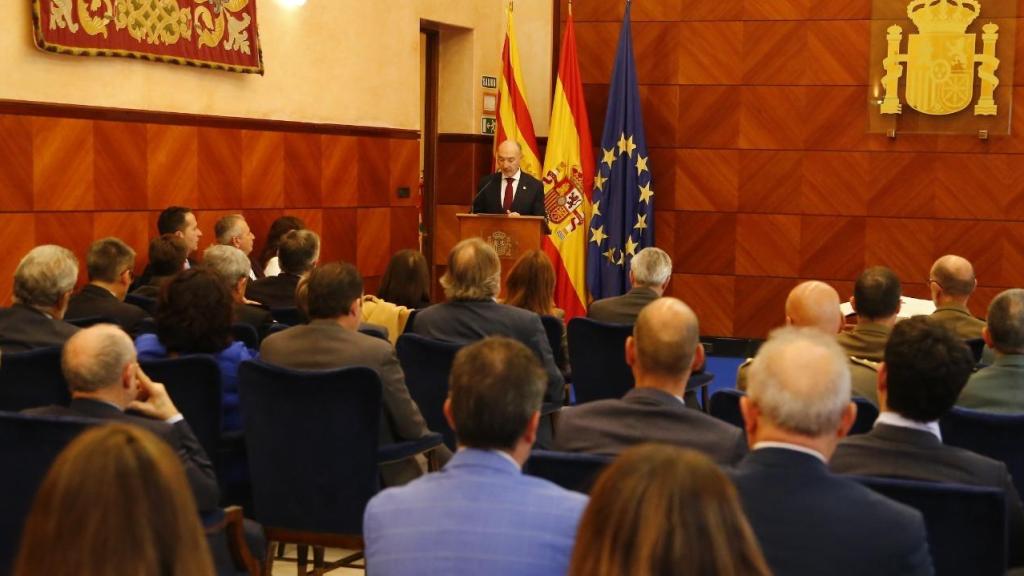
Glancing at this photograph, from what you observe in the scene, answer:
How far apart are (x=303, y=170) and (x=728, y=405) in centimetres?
637

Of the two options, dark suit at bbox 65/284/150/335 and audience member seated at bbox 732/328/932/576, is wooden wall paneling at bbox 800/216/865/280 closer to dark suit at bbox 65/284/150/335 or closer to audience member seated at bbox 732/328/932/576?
dark suit at bbox 65/284/150/335

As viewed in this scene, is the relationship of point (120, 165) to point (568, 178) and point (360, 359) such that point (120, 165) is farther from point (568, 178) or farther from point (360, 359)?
point (568, 178)

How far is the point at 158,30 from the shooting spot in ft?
26.8

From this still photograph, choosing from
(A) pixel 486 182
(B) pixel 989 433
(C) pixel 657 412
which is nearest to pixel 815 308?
(B) pixel 989 433

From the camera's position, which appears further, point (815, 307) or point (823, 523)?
point (815, 307)

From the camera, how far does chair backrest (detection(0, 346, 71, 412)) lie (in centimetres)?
424

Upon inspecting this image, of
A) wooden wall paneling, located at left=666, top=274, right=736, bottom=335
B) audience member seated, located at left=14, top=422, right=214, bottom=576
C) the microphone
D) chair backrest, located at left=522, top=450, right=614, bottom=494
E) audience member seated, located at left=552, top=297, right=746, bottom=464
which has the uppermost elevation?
the microphone

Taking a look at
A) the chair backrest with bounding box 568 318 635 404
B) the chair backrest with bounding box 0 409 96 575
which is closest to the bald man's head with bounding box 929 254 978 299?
the chair backrest with bounding box 568 318 635 404

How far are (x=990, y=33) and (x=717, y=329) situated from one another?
3.46m

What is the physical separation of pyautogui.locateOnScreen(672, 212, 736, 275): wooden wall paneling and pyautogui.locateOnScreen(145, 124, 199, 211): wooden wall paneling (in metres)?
4.90

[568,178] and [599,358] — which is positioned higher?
[568,178]

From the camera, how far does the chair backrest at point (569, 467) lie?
2.98 meters

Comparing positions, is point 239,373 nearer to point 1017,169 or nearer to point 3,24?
point 3,24

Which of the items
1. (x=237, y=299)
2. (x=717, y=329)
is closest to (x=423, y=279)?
(x=237, y=299)
